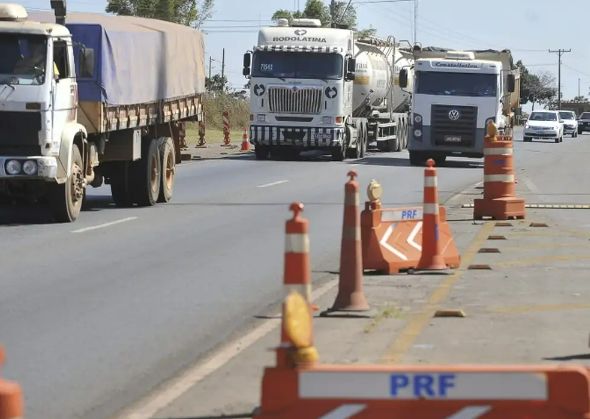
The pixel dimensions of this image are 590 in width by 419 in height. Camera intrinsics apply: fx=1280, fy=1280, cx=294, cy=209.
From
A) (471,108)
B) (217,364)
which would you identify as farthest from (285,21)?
(217,364)

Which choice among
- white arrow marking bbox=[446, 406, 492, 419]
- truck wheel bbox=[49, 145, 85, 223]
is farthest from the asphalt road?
white arrow marking bbox=[446, 406, 492, 419]

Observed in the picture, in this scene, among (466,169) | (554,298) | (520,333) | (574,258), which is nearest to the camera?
A: (520,333)

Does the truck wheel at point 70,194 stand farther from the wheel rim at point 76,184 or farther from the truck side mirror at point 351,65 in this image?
the truck side mirror at point 351,65

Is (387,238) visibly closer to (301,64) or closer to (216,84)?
(301,64)

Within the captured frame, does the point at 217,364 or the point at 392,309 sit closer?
the point at 217,364

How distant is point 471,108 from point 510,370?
1217 inches

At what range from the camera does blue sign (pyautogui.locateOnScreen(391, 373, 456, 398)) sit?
5.23 m

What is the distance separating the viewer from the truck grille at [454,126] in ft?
117

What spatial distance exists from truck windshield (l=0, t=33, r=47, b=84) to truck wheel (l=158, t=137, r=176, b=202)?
15.4 feet

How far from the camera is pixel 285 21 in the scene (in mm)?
38250

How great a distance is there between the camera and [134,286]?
38.0 ft

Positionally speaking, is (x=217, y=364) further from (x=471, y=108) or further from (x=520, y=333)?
(x=471, y=108)

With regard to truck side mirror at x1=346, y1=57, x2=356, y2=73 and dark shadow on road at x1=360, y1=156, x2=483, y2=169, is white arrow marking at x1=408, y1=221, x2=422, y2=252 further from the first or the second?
truck side mirror at x1=346, y1=57, x2=356, y2=73

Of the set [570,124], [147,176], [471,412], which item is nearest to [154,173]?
[147,176]
